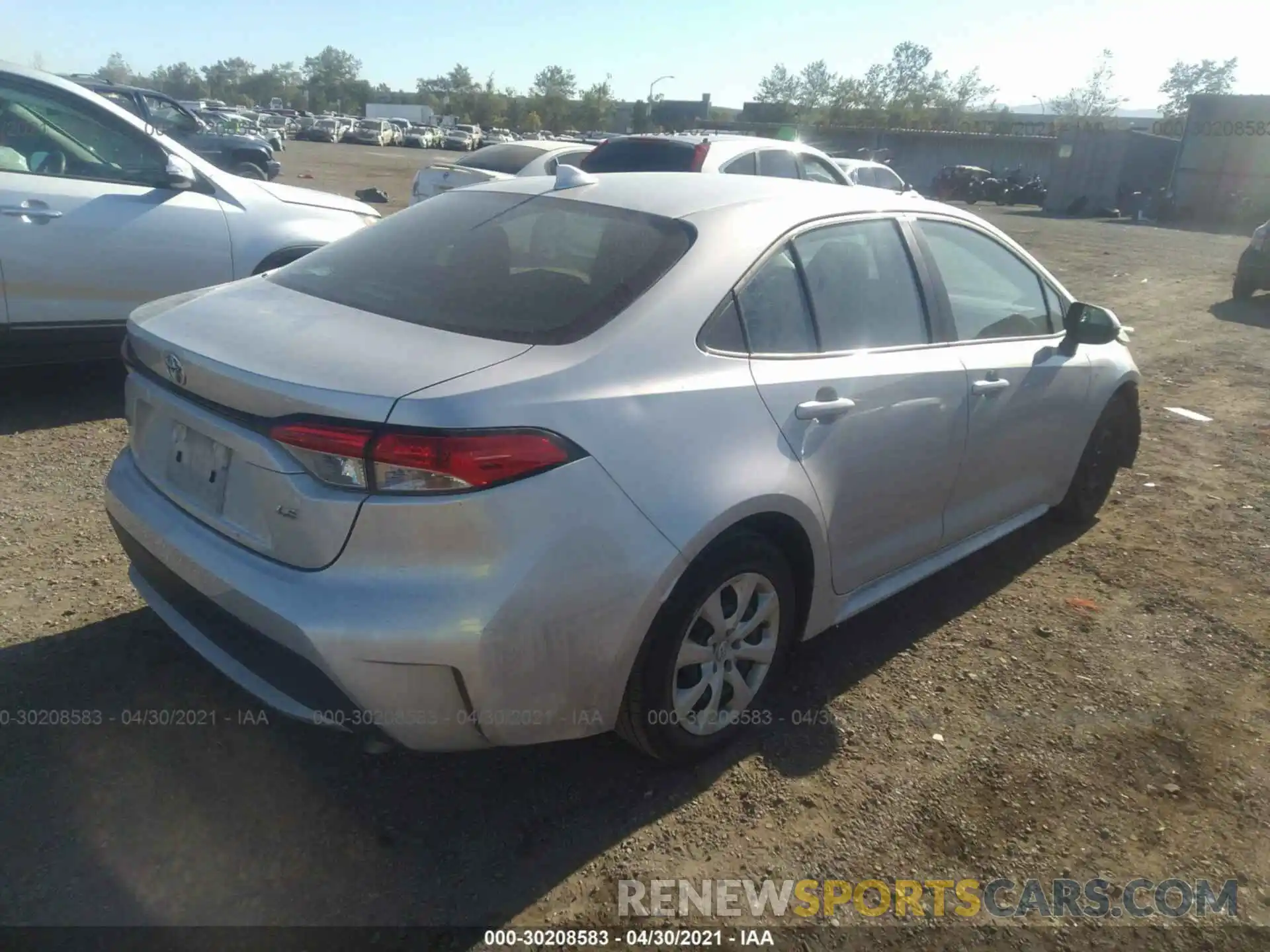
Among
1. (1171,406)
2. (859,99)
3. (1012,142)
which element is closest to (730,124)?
(1012,142)

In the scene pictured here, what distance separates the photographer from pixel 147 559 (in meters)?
2.77

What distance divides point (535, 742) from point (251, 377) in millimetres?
1139

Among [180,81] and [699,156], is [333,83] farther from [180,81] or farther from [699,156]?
[699,156]

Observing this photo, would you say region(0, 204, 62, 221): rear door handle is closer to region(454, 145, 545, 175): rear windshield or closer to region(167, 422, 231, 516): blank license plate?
region(167, 422, 231, 516): blank license plate

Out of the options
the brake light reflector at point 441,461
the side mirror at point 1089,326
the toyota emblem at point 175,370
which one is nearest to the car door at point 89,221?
the toyota emblem at point 175,370

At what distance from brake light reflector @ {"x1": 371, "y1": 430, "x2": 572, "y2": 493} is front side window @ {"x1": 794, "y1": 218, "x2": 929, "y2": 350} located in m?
1.31

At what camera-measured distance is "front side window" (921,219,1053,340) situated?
370 cm

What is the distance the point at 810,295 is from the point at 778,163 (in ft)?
23.9

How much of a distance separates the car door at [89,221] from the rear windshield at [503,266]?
2.55 m

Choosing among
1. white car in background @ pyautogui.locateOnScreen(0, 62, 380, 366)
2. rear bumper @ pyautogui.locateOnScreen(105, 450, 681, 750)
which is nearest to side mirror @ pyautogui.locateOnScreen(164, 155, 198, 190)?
white car in background @ pyautogui.locateOnScreen(0, 62, 380, 366)

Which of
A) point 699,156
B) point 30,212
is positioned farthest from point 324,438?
point 699,156

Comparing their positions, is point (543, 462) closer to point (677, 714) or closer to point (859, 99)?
point (677, 714)

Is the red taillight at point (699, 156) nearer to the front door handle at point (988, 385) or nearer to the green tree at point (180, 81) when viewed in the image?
the front door handle at point (988, 385)

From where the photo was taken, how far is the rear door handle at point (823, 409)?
2.86m
